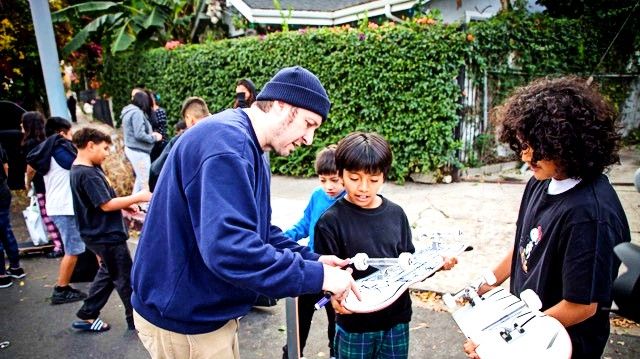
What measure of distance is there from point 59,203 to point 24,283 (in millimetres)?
1271

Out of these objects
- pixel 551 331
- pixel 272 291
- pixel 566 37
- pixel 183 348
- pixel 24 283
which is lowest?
pixel 24 283

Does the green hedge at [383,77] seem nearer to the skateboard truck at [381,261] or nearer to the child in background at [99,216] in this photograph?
the child in background at [99,216]

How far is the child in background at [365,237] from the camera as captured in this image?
6.91ft

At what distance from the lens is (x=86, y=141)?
10.9ft

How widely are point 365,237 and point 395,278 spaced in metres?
0.28

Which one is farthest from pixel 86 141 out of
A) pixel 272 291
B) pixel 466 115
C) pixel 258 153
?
pixel 466 115

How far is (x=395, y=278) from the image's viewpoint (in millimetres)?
1911

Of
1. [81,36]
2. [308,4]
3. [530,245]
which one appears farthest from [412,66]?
[81,36]

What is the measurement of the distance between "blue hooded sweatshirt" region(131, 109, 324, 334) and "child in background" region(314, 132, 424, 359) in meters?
0.56

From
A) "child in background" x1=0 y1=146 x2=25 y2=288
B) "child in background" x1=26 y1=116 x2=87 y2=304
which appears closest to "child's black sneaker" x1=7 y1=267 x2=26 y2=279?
"child in background" x1=0 y1=146 x2=25 y2=288

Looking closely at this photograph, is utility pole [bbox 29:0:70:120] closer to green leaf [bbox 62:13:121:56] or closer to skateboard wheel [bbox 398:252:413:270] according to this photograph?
skateboard wheel [bbox 398:252:413:270]

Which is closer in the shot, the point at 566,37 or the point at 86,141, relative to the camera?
the point at 86,141

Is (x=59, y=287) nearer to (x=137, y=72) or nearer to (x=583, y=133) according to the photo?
(x=583, y=133)

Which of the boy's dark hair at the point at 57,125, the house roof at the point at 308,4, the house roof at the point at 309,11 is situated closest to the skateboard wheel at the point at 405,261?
the boy's dark hair at the point at 57,125
